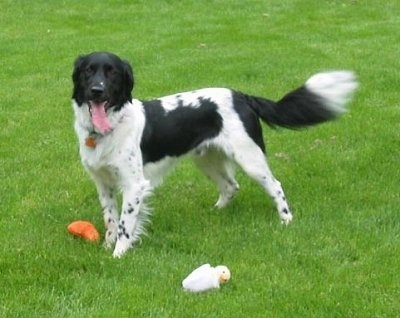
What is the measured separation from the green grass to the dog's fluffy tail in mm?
691

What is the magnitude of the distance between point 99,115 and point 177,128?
2.54 ft

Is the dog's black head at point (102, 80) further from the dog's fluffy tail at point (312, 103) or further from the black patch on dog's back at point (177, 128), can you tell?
the dog's fluffy tail at point (312, 103)

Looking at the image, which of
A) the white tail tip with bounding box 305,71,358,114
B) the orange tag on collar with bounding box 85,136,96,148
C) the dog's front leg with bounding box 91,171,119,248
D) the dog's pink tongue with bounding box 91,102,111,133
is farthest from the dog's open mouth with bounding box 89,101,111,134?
the white tail tip with bounding box 305,71,358,114

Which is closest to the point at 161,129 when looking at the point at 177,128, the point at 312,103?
the point at 177,128

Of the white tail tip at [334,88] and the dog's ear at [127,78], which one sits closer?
the dog's ear at [127,78]

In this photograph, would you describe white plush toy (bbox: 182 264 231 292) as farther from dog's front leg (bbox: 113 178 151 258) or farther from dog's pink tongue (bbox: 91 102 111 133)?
dog's pink tongue (bbox: 91 102 111 133)

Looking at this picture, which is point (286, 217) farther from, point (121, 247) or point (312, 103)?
point (121, 247)

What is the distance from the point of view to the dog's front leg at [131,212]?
639 centimetres

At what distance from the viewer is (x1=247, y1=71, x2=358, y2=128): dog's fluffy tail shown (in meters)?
7.16

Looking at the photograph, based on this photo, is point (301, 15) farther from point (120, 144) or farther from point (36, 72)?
point (120, 144)

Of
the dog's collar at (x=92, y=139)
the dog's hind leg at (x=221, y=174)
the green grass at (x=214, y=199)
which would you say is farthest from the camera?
the dog's hind leg at (x=221, y=174)

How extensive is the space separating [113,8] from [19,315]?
Result: 1372 cm

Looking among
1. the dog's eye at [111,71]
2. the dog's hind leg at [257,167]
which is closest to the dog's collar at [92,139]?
the dog's eye at [111,71]

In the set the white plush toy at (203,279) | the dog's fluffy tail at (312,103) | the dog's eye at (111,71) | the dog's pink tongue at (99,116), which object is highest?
the dog's eye at (111,71)
